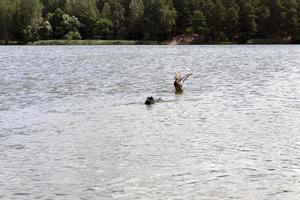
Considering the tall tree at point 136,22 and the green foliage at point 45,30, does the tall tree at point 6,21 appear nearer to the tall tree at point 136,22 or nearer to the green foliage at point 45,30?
the green foliage at point 45,30

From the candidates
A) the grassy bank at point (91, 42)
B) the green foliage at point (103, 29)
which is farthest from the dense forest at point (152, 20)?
the grassy bank at point (91, 42)

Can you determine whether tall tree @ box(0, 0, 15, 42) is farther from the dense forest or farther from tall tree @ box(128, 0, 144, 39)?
tall tree @ box(128, 0, 144, 39)

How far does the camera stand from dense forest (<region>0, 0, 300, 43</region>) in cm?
16825

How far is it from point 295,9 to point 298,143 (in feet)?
500

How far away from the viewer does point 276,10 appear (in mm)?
168500

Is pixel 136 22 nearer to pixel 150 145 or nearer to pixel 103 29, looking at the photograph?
pixel 103 29

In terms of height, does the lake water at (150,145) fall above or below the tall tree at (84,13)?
below

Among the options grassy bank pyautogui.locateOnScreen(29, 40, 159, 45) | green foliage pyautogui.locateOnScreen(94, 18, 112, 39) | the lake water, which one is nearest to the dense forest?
green foliage pyautogui.locateOnScreen(94, 18, 112, 39)

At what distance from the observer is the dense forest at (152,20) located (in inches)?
6624

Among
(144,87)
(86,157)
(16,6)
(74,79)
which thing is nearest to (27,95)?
(144,87)

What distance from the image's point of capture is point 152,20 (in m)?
180

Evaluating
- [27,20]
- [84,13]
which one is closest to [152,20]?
[84,13]

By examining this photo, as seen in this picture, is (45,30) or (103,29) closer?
(45,30)

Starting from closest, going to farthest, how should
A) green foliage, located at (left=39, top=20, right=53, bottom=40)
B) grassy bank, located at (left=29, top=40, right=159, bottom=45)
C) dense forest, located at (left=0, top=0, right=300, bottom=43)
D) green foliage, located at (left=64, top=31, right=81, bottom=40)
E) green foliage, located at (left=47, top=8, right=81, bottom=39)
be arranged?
dense forest, located at (left=0, top=0, right=300, bottom=43) → grassy bank, located at (left=29, top=40, right=159, bottom=45) → green foliage, located at (left=39, top=20, right=53, bottom=40) → green foliage, located at (left=64, top=31, right=81, bottom=40) → green foliage, located at (left=47, top=8, right=81, bottom=39)
